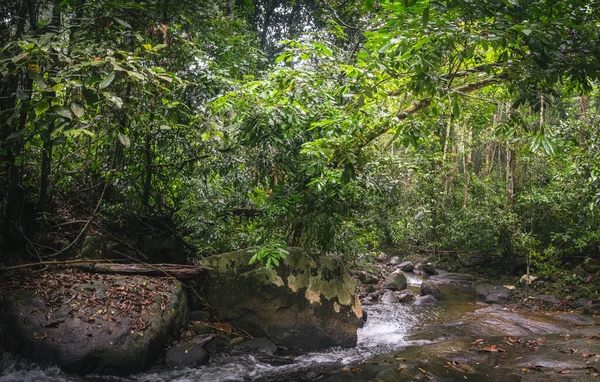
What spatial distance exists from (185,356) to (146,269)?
173 cm

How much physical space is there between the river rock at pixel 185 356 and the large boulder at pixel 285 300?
930 mm

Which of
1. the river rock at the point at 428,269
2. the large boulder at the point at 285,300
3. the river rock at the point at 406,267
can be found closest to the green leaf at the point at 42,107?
the large boulder at the point at 285,300

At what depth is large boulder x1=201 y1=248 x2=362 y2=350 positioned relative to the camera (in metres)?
6.50

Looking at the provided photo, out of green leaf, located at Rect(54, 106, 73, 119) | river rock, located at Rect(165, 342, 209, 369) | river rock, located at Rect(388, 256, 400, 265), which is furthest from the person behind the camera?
river rock, located at Rect(388, 256, 400, 265)

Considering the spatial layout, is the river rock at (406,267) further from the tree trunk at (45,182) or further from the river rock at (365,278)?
the tree trunk at (45,182)

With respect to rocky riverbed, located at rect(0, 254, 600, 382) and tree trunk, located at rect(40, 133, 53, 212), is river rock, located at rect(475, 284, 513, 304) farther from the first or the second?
tree trunk, located at rect(40, 133, 53, 212)

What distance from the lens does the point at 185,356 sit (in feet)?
18.4

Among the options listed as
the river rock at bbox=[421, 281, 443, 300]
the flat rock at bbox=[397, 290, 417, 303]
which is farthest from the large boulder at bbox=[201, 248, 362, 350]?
the river rock at bbox=[421, 281, 443, 300]

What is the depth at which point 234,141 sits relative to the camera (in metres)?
6.92

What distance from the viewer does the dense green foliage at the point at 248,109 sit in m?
3.50

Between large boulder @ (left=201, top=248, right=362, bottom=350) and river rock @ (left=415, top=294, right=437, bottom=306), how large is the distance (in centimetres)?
477

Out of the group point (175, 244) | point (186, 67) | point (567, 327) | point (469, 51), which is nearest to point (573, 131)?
point (567, 327)

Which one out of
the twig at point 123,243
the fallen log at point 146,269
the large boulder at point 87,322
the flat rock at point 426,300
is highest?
the twig at point 123,243

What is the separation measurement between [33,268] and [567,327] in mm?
9963
